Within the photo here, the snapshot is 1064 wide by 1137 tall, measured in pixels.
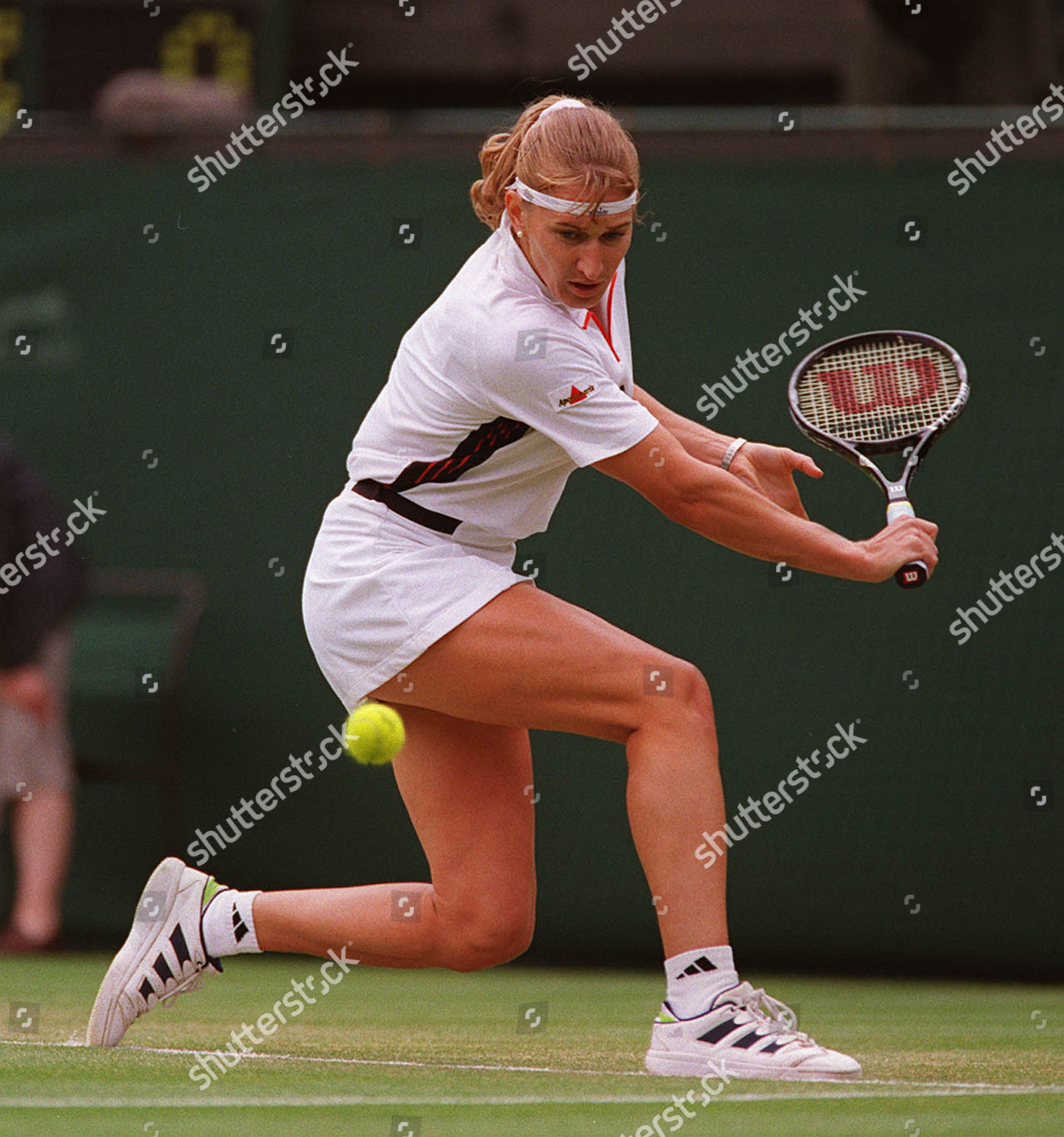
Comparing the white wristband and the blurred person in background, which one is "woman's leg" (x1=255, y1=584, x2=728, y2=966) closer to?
the white wristband

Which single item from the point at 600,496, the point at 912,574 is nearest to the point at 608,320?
the point at 912,574

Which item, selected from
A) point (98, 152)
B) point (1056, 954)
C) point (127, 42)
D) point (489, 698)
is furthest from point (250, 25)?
point (489, 698)

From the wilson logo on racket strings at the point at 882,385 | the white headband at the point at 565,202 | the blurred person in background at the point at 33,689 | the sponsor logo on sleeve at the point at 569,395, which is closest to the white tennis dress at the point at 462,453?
the sponsor logo on sleeve at the point at 569,395

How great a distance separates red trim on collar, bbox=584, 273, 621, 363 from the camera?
131 inches

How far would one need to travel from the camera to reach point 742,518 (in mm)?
3135

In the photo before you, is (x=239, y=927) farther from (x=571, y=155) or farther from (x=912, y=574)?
(x=571, y=155)

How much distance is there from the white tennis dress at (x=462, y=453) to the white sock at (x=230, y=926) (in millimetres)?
413

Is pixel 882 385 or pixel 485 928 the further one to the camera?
pixel 882 385

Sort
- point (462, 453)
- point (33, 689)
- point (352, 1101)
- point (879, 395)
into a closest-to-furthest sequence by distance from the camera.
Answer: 1. point (352, 1101)
2. point (462, 453)
3. point (879, 395)
4. point (33, 689)

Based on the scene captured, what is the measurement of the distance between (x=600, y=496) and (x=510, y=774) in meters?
2.21

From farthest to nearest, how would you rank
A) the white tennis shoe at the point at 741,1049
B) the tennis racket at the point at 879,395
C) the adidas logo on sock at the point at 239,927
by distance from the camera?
the tennis racket at the point at 879,395
the adidas logo on sock at the point at 239,927
the white tennis shoe at the point at 741,1049

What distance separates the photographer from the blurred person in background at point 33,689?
577 centimetres

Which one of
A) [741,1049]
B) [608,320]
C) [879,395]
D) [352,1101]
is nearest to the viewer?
[352,1101]

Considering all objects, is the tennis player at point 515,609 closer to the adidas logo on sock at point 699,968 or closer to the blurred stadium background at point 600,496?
the adidas logo on sock at point 699,968
